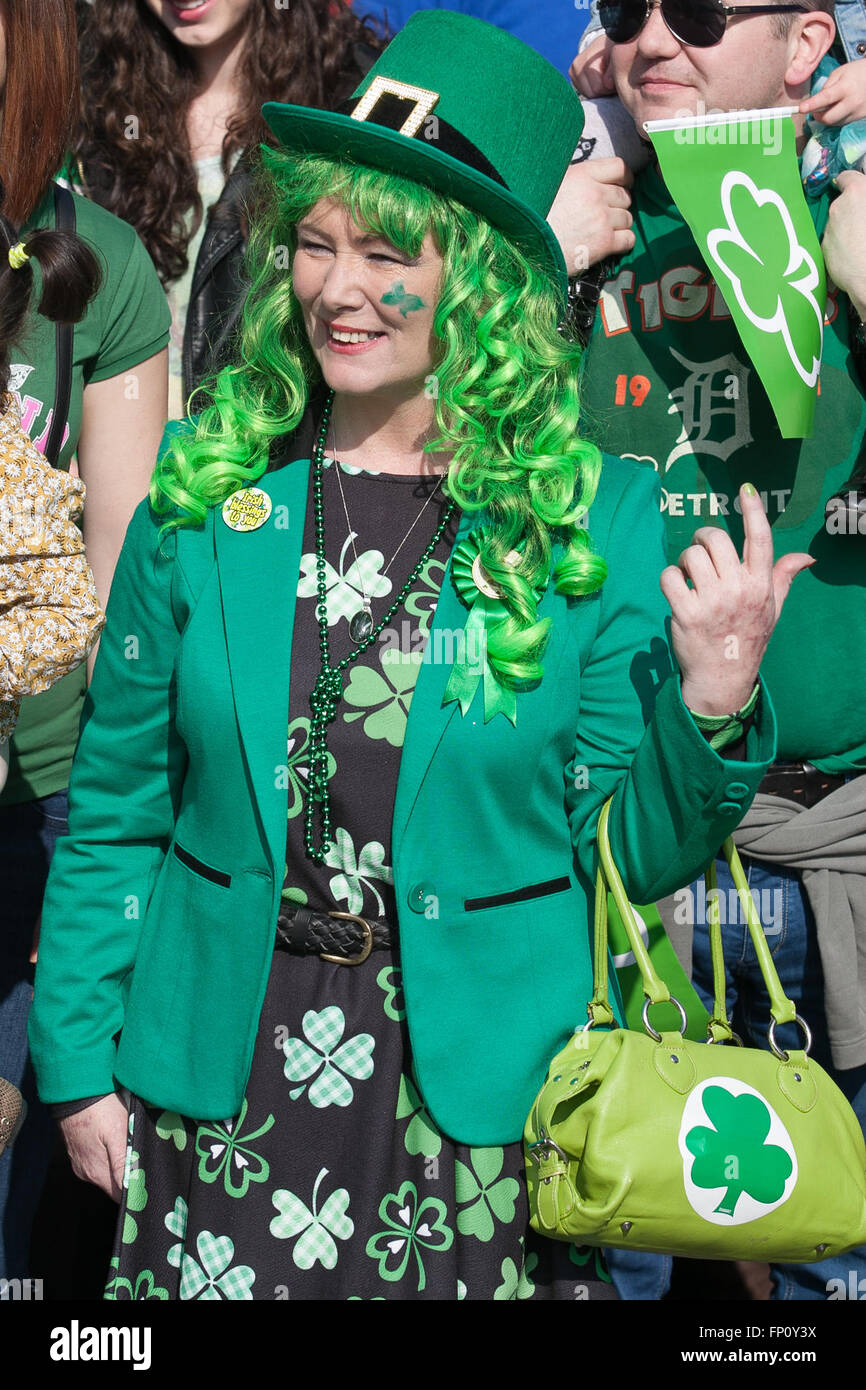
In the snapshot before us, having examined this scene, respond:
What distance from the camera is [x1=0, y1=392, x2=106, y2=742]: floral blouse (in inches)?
104

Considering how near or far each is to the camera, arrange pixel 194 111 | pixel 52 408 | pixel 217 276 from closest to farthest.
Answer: pixel 52 408 → pixel 217 276 → pixel 194 111

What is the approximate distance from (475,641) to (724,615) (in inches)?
16.4

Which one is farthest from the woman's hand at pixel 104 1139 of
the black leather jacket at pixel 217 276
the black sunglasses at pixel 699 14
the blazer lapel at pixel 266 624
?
the black sunglasses at pixel 699 14

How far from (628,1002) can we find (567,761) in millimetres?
542

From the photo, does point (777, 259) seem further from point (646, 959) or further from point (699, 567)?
point (646, 959)

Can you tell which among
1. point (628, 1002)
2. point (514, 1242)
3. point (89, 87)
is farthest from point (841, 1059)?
point (89, 87)

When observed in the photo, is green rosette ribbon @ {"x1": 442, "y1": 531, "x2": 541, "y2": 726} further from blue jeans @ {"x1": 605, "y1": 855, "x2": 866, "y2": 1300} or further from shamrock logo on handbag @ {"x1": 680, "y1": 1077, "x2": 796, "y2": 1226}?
blue jeans @ {"x1": 605, "y1": 855, "x2": 866, "y2": 1300}

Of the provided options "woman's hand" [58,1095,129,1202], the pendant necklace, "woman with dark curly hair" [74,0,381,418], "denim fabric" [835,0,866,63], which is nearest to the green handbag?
the pendant necklace

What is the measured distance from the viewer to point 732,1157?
2.39 meters

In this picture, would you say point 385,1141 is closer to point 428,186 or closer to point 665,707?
point 665,707

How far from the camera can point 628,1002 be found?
9.75ft

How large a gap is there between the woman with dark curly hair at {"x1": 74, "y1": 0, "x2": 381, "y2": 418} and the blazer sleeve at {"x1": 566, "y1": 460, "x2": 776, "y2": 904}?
5.17ft

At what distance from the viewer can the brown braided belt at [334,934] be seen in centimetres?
263

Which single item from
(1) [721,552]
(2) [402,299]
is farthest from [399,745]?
(2) [402,299]
